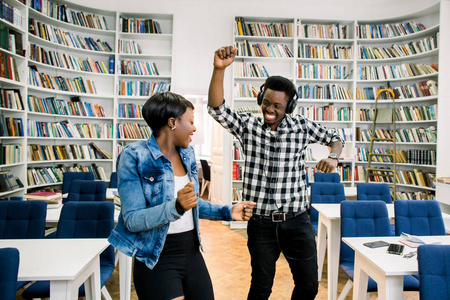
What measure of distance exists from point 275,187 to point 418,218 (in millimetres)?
1473

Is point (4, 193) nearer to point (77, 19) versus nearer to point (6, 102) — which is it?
point (6, 102)

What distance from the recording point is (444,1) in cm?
474

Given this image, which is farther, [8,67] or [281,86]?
[8,67]

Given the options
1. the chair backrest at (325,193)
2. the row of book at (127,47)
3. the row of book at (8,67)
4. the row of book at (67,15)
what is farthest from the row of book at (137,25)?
the chair backrest at (325,193)

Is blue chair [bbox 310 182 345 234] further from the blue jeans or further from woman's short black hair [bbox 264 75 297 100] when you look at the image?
woman's short black hair [bbox 264 75 297 100]

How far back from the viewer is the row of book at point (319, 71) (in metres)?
5.50

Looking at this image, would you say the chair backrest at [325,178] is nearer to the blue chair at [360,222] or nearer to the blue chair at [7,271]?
the blue chair at [360,222]

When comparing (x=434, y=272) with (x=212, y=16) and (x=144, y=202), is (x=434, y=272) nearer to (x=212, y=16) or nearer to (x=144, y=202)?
(x=144, y=202)

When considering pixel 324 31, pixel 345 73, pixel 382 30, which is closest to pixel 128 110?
pixel 324 31

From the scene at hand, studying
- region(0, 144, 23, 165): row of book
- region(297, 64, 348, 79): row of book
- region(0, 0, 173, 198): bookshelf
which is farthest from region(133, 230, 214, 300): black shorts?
region(297, 64, 348, 79): row of book

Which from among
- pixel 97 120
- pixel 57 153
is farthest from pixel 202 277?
pixel 97 120

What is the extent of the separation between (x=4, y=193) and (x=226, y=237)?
3.04m

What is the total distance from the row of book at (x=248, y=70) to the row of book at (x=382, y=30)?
186cm

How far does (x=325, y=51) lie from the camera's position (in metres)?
5.55
